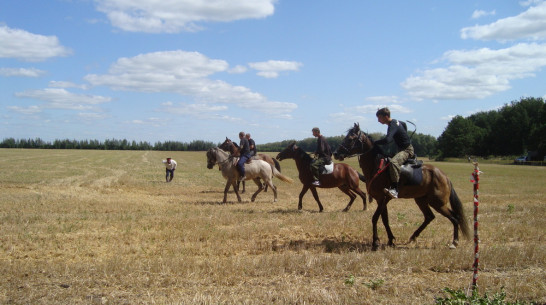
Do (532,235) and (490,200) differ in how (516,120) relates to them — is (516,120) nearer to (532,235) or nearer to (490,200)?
(490,200)

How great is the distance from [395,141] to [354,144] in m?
0.87

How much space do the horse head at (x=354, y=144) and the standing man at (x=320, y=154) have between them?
4.40 metres

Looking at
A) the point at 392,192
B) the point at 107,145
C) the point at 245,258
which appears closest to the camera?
the point at 245,258

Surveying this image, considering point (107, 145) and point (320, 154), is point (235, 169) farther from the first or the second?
point (107, 145)

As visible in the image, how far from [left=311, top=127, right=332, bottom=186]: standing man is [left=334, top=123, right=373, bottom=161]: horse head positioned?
173 inches

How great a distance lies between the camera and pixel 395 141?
341 inches

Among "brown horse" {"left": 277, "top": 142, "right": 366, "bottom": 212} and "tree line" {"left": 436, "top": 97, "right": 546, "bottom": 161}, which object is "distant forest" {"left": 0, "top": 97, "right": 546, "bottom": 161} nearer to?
"tree line" {"left": 436, "top": 97, "right": 546, "bottom": 161}

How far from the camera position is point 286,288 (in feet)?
18.5

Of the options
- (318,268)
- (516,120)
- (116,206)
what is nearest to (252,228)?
(318,268)

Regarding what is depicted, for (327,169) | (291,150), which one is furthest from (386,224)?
(291,150)

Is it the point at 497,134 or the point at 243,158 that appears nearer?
the point at 243,158

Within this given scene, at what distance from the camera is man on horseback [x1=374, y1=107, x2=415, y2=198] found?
8.30 meters

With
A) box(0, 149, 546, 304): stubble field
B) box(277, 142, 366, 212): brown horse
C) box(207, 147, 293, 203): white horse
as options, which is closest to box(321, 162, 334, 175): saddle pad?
box(277, 142, 366, 212): brown horse

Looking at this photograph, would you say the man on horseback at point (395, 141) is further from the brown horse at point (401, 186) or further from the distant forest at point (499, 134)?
the distant forest at point (499, 134)
